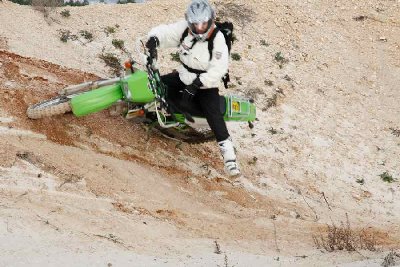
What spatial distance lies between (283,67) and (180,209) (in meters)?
5.86

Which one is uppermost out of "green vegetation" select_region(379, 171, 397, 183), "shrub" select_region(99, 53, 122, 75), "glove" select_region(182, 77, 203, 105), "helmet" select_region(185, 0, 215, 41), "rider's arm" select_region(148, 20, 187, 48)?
"helmet" select_region(185, 0, 215, 41)

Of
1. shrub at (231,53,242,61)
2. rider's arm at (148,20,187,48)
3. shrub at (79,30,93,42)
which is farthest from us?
shrub at (231,53,242,61)

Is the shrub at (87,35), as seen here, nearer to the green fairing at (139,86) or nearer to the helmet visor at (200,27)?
the green fairing at (139,86)

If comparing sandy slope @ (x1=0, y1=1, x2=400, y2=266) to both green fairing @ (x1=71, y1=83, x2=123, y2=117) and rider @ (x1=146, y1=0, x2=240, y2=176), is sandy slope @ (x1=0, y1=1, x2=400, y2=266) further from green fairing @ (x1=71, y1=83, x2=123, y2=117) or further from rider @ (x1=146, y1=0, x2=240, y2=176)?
rider @ (x1=146, y1=0, x2=240, y2=176)

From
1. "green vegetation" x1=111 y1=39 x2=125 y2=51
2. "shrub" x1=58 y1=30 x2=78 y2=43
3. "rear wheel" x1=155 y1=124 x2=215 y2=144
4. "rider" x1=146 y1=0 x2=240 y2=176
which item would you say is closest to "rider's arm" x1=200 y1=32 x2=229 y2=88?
"rider" x1=146 y1=0 x2=240 y2=176

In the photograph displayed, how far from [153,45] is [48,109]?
1.59m

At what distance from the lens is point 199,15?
277 inches

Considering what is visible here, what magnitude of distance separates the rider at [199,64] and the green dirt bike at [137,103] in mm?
222

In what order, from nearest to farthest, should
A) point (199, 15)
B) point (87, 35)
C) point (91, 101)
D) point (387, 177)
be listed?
point (199, 15) → point (91, 101) → point (387, 177) → point (87, 35)

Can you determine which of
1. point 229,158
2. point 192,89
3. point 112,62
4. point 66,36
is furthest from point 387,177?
point 66,36

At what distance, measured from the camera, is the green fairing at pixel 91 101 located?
7.27 meters

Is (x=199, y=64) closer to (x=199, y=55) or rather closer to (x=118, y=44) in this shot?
(x=199, y=55)

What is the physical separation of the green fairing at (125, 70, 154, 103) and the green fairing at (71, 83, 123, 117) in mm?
277

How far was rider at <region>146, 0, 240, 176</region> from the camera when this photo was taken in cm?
715
